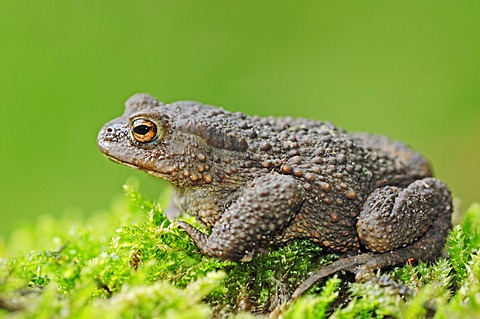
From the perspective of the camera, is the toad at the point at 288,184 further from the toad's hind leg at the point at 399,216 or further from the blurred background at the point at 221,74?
the blurred background at the point at 221,74

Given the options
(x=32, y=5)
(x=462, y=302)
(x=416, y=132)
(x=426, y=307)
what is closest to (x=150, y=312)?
(x=426, y=307)

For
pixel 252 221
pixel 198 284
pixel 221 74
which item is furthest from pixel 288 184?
pixel 221 74

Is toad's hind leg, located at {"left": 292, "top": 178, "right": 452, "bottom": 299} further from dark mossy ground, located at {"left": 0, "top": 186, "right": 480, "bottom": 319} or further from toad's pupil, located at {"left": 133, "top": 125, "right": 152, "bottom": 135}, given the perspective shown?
toad's pupil, located at {"left": 133, "top": 125, "right": 152, "bottom": 135}

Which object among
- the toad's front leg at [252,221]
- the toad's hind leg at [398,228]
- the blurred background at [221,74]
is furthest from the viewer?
the blurred background at [221,74]

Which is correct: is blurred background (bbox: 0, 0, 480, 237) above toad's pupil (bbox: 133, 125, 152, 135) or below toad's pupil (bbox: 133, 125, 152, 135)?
above

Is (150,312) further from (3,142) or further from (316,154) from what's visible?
(3,142)

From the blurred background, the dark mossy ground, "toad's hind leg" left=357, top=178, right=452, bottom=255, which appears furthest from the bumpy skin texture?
the blurred background

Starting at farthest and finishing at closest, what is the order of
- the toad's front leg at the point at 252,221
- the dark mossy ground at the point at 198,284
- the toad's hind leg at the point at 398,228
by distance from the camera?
the toad's hind leg at the point at 398,228
the toad's front leg at the point at 252,221
the dark mossy ground at the point at 198,284

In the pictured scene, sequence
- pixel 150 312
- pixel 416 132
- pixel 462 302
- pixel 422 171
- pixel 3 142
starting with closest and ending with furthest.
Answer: pixel 150 312 < pixel 462 302 < pixel 422 171 < pixel 3 142 < pixel 416 132

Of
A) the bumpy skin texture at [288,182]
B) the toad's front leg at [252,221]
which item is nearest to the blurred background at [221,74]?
the bumpy skin texture at [288,182]
